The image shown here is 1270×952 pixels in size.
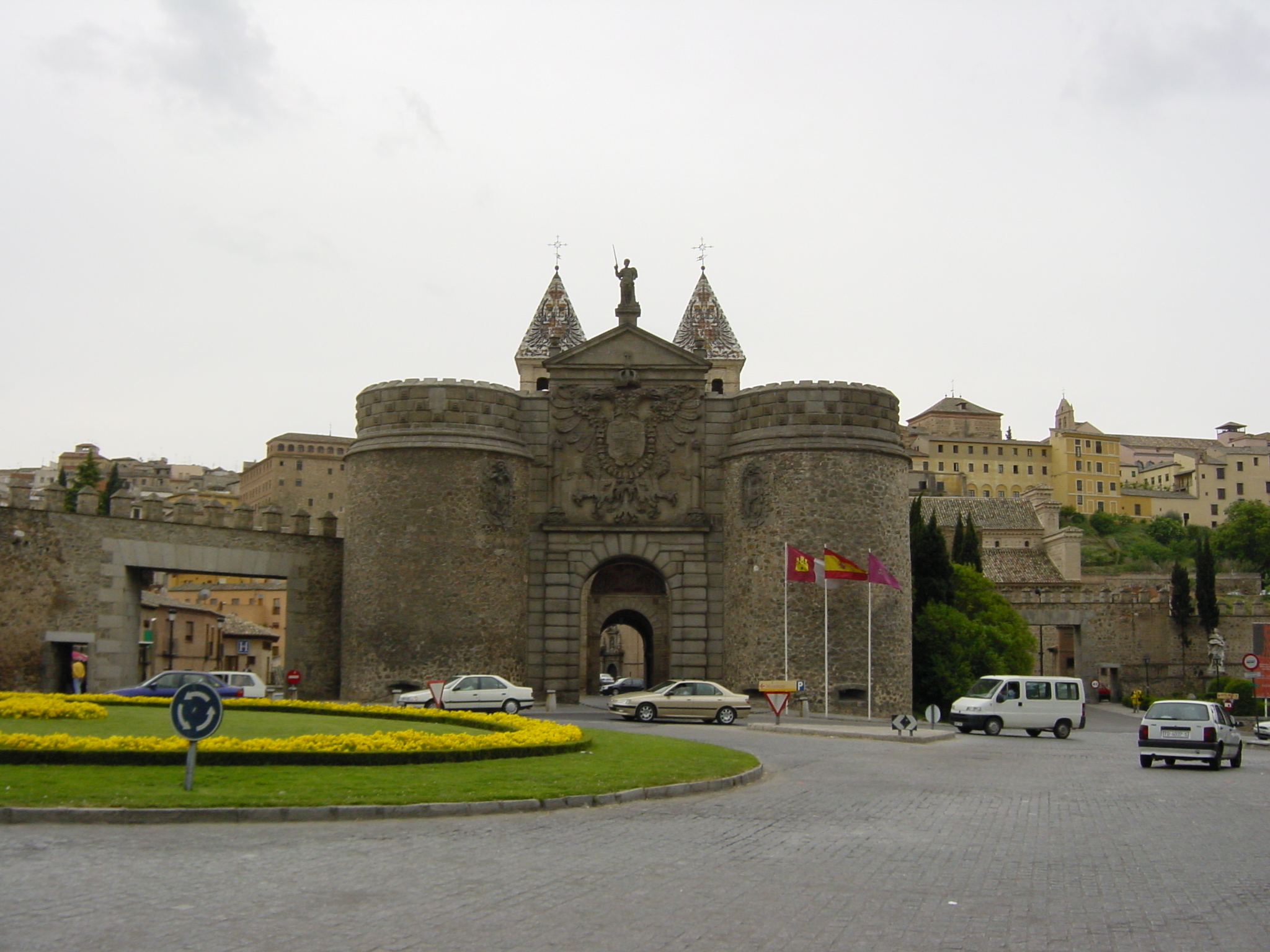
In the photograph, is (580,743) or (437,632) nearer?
(580,743)

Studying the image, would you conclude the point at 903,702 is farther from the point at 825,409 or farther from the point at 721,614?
the point at 825,409

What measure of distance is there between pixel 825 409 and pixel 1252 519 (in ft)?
295

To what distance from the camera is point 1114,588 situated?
71750 mm

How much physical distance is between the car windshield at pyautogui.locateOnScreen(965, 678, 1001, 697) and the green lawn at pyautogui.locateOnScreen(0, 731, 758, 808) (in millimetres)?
16679

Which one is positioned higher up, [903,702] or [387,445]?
[387,445]

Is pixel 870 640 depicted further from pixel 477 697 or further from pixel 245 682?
pixel 245 682

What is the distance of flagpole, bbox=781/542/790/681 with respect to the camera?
1607 inches

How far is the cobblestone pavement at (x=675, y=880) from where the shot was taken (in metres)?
9.21

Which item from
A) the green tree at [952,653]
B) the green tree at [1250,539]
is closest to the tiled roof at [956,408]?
the green tree at [1250,539]

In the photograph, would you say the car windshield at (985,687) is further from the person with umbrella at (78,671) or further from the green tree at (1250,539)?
the green tree at (1250,539)

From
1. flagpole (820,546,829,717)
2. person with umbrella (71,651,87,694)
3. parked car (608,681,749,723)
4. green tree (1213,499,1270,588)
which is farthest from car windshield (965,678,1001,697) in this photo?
green tree (1213,499,1270,588)

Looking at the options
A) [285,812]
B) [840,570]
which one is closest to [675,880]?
[285,812]

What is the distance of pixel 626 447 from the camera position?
1720 inches

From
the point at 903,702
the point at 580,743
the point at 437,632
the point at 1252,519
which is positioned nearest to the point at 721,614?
the point at 903,702
